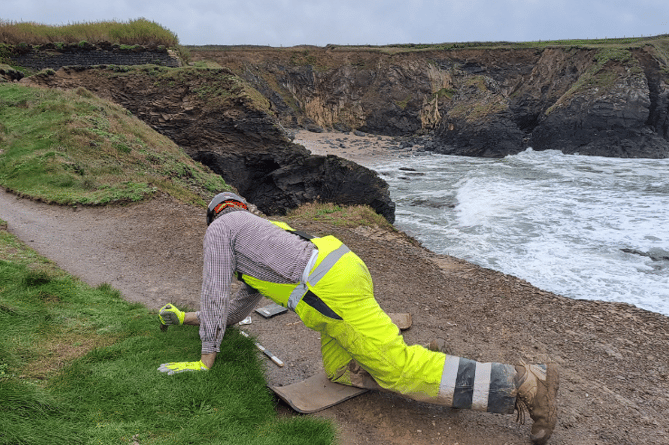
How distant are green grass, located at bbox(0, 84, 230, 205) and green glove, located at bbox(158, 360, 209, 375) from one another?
8.19 metres

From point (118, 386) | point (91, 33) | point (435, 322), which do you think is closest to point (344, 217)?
point (435, 322)

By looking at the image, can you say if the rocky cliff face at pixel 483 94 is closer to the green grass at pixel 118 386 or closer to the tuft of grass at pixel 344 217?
the tuft of grass at pixel 344 217

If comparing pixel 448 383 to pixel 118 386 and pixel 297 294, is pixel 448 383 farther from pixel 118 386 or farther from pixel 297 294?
pixel 118 386

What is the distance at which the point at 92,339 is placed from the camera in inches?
157

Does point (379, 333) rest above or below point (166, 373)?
above

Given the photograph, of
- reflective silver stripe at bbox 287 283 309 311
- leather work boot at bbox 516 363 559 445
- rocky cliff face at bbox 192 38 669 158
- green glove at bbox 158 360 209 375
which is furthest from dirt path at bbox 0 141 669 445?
rocky cliff face at bbox 192 38 669 158

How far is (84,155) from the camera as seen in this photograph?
44.3ft

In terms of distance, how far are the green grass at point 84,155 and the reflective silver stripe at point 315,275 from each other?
8.81m

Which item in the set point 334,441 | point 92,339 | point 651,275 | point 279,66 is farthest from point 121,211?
point 279,66

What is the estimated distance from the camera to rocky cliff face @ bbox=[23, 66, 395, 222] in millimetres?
18984

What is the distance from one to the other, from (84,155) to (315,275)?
12.9 meters

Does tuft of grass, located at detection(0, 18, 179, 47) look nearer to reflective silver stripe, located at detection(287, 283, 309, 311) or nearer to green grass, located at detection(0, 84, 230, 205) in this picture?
green grass, located at detection(0, 84, 230, 205)

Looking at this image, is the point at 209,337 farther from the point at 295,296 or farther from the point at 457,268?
the point at 457,268

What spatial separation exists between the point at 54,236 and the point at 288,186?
444 inches
